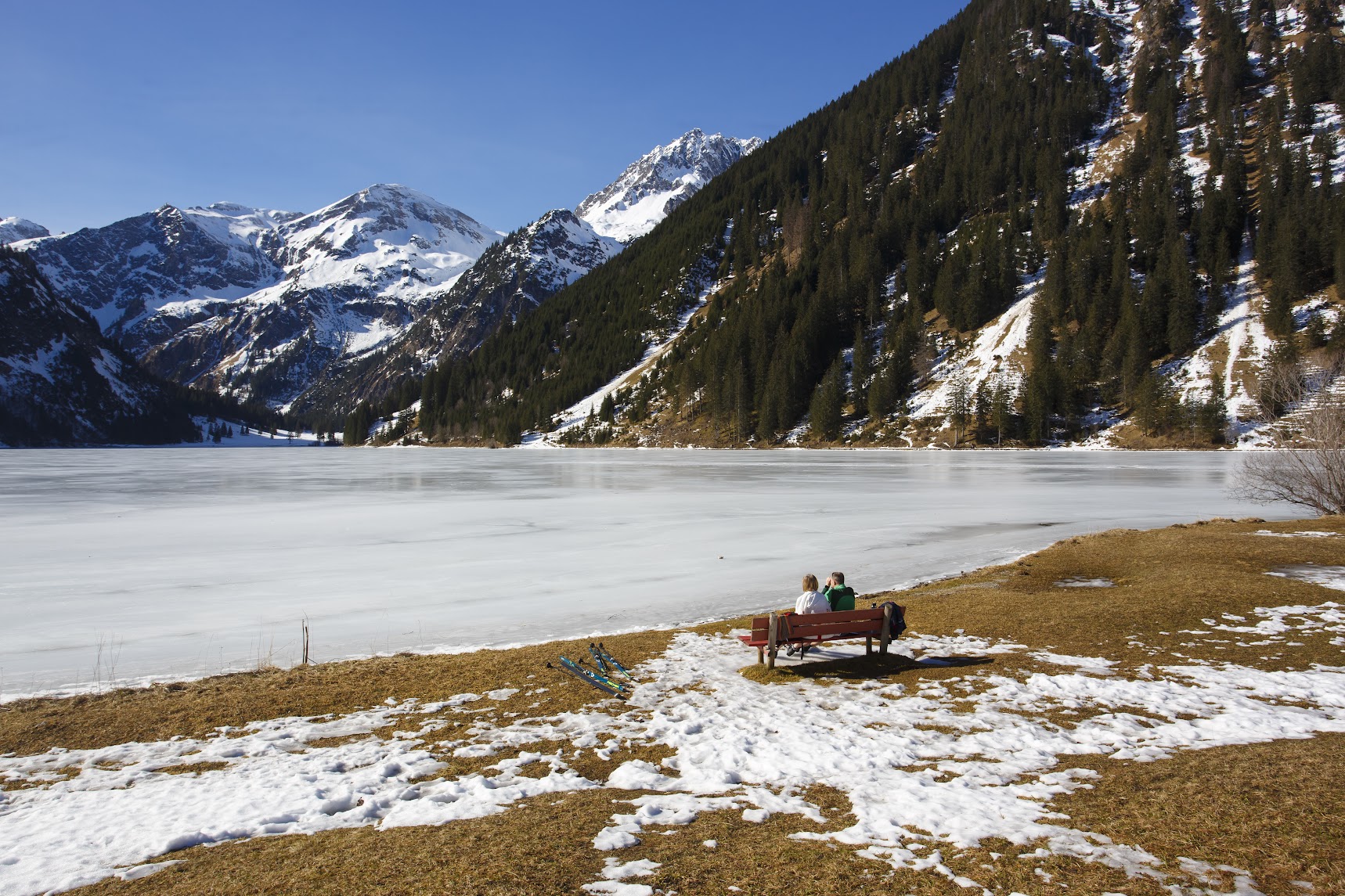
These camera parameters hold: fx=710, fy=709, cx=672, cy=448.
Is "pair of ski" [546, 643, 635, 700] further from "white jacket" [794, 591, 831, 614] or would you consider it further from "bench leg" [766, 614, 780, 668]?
"white jacket" [794, 591, 831, 614]

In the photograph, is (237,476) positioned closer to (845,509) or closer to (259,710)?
(845,509)

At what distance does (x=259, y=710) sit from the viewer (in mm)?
8977

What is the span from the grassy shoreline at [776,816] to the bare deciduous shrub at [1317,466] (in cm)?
1793

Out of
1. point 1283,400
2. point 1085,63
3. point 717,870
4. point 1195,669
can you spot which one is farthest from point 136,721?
point 1085,63

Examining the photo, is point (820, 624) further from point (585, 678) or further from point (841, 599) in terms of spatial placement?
point (585, 678)

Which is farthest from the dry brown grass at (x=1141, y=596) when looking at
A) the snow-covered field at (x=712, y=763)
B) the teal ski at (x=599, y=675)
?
the teal ski at (x=599, y=675)

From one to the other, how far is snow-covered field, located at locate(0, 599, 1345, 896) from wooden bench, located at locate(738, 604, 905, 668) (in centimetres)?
65

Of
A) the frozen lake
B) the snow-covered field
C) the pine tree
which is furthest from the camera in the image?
the pine tree

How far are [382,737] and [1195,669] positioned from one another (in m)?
10.6

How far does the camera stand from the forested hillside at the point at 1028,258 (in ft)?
295

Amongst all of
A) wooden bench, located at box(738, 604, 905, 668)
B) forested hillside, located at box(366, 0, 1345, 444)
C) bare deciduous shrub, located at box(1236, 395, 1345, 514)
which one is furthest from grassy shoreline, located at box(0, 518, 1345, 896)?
forested hillside, located at box(366, 0, 1345, 444)

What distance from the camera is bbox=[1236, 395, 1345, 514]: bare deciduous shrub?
26.4m

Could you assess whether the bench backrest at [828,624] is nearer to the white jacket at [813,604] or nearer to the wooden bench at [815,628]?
the wooden bench at [815,628]

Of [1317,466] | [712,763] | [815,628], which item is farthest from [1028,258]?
[712,763]
